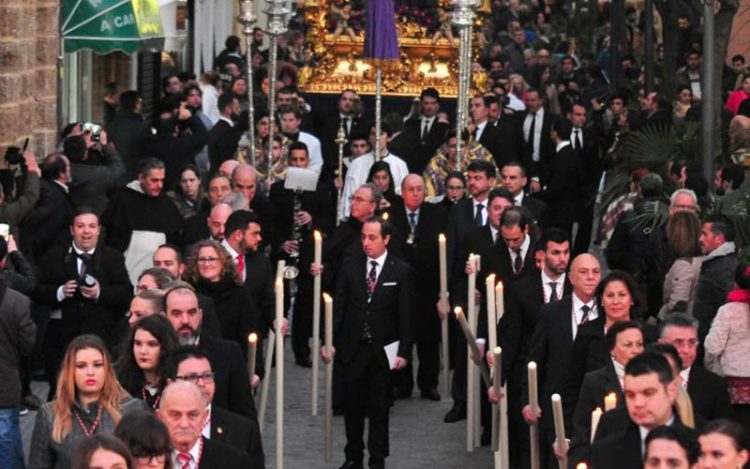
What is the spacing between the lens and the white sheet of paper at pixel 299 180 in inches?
797

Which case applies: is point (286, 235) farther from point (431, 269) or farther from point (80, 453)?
point (80, 453)

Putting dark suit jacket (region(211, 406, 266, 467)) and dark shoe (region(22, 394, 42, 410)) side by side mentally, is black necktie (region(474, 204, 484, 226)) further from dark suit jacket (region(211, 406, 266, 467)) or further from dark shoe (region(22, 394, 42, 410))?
dark suit jacket (region(211, 406, 266, 467))

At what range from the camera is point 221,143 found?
24.5 meters

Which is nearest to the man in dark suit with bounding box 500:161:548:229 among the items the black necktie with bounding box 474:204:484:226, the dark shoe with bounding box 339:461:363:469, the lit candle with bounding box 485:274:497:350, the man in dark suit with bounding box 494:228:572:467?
the black necktie with bounding box 474:204:484:226

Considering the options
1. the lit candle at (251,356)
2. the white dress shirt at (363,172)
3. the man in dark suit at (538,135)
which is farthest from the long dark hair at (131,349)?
the man in dark suit at (538,135)

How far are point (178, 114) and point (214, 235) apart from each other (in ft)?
22.5

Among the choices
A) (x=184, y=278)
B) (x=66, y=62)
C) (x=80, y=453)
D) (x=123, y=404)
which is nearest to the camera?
(x=80, y=453)

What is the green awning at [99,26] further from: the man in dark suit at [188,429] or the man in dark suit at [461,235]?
the man in dark suit at [188,429]

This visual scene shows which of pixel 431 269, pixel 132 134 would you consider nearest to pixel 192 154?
pixel 132 134

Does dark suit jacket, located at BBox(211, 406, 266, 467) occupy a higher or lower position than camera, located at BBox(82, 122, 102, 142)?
lower

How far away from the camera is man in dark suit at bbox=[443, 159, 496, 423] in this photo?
17.5 metres

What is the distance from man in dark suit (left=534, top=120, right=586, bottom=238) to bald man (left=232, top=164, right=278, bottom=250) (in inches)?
188

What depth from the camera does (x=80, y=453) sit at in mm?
9102

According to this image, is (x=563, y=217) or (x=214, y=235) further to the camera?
(x=563, y=217)
